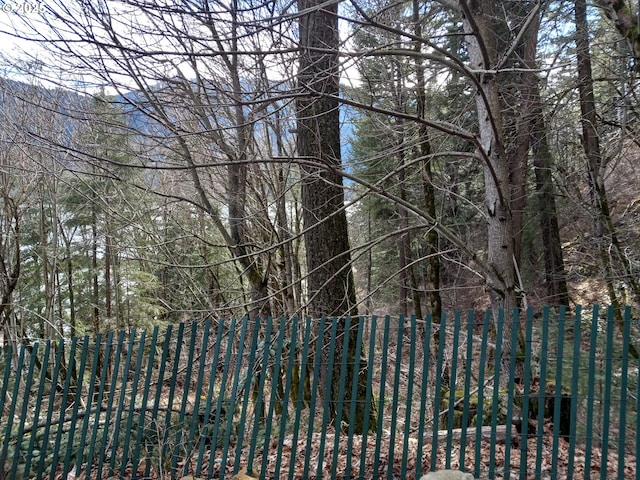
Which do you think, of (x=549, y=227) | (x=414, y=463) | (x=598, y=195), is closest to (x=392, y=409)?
(x=414, y=463)

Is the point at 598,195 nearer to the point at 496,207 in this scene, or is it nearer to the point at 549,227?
the point at 496,207

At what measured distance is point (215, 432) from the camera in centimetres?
416

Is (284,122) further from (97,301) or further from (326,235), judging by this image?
(97,301)

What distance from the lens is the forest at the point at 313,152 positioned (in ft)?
14.5

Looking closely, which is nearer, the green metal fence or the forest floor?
the green metal fence

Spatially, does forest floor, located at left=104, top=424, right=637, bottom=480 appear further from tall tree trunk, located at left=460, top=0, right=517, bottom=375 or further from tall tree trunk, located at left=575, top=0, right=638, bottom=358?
tall tree trunk, located at left=575, top=0, right=638, bottom=358

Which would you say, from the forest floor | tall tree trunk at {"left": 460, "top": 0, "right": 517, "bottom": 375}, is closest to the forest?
tall tree trunk at {"left": 460, "top": 0, "right": 517, "bottom": 375}

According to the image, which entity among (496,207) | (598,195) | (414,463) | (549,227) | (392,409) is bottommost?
(414,463)

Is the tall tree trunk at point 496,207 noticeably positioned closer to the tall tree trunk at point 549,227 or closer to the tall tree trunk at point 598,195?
the tall tree trunk at point 598,195

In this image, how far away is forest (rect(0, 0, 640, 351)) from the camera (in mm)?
4414

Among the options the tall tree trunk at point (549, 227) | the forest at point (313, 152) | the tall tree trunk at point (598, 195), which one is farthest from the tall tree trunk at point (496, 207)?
the tall tree trunk at point (549, 227)

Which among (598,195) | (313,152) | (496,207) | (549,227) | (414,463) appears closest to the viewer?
(414,463)

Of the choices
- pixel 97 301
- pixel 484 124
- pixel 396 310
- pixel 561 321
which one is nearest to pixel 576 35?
pixel 484 124

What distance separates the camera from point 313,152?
625cm
